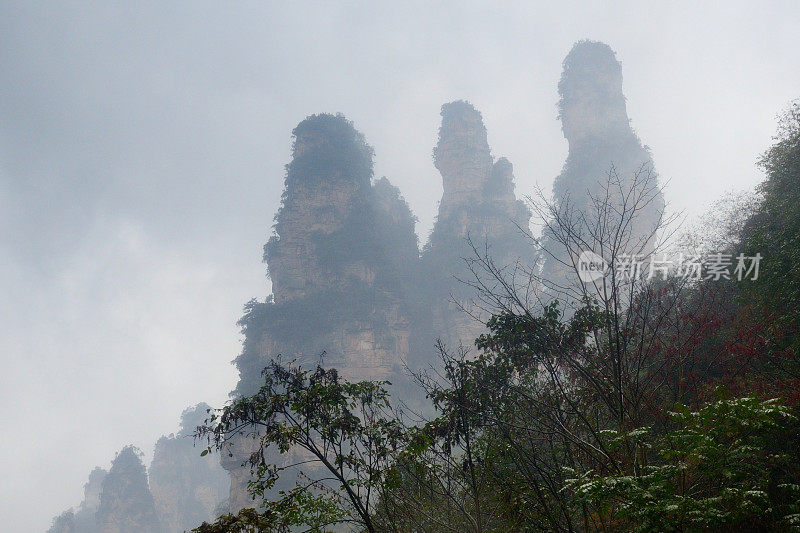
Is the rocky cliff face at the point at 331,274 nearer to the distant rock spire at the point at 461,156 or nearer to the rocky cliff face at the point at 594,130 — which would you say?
the distant rock spire at the point at 461,156

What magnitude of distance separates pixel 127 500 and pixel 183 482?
1382 centimetres

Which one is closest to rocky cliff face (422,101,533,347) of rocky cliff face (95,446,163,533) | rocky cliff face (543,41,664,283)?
rocky cliff face (543,41,664,283)

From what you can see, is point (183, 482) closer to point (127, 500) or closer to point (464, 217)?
point (127, 500)

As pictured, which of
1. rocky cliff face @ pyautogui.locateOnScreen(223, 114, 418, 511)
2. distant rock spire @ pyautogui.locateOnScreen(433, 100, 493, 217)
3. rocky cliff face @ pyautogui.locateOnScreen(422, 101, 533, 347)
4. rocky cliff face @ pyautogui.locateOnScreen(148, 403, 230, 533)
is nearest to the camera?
rocky cliff face @ pyautogui.locateOnScreen(223, 114, 418, 511)

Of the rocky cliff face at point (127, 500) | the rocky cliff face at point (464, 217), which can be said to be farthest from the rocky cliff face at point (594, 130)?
the rocky cliff face at point (127, 500)

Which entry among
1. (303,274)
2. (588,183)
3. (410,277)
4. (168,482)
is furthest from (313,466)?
(168,482)

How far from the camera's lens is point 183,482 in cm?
7138

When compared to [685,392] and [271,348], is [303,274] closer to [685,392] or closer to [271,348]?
[271,348]

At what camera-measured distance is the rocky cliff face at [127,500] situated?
57.8 meters

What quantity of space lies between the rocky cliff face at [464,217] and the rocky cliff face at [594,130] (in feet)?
15.1

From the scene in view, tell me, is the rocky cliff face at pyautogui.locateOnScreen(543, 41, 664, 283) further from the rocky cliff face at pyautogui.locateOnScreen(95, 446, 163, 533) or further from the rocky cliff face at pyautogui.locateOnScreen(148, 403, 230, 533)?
the rocky cliff face at pyautogui.locateOnScreen(148, 403, 230, 533)

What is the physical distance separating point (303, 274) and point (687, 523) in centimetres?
3700

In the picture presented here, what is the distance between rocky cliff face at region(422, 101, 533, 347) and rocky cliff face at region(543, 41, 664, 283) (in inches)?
181

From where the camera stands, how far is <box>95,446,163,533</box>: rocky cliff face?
5775 cm
